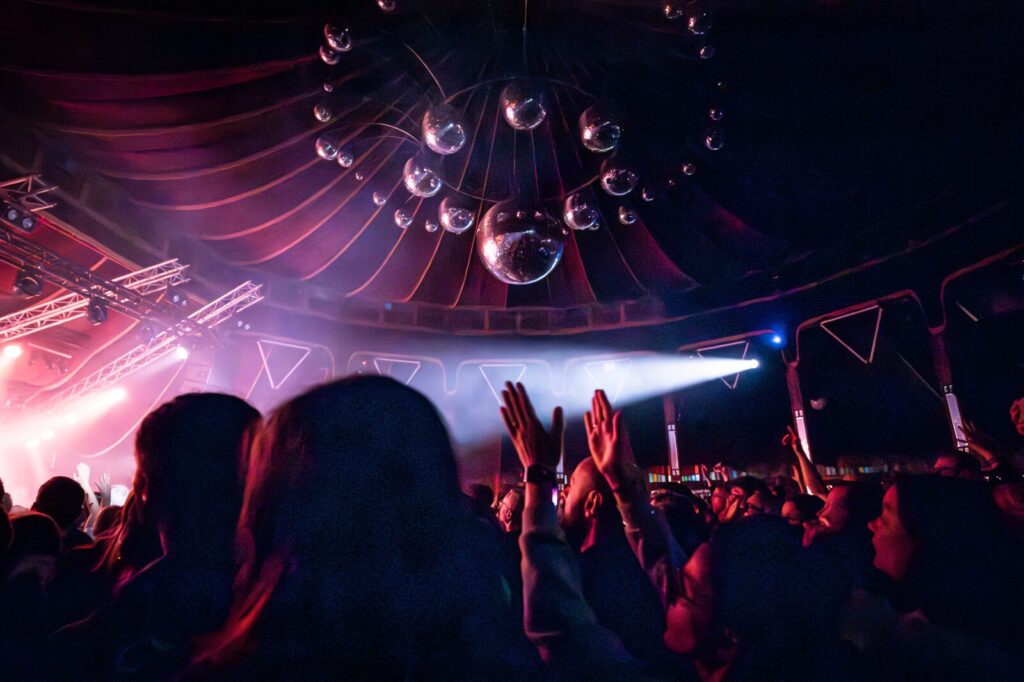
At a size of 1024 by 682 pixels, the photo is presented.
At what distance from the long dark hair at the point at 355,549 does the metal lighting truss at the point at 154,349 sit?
319 inches

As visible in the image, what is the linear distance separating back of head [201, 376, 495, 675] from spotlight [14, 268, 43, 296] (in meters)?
7.04

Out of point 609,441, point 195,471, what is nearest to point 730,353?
point 609,441

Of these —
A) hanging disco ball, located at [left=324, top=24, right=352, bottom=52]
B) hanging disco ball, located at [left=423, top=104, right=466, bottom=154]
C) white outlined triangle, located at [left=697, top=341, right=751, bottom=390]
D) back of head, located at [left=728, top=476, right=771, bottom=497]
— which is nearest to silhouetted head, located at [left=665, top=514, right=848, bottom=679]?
back of head, located at [left=728, top=476, right=771, bottom=497]

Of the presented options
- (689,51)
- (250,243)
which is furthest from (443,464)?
(250,243)

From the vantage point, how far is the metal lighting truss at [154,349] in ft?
25.4

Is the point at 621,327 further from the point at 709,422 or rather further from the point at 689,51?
the point at 689,51

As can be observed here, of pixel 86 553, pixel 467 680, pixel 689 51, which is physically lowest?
pixel 467 680

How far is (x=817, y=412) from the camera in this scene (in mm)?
8578

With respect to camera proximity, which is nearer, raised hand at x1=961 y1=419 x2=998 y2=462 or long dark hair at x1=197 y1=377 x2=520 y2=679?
long dark hair at x1=197 y1=377 x2=520 y2=679

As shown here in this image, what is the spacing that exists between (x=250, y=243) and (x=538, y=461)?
8.61 metres

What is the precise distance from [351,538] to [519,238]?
2826mm

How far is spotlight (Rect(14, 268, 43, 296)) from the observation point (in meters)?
5.73

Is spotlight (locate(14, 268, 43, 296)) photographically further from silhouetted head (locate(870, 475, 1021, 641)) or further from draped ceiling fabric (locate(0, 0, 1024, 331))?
silhouetted head (locate(870, 475, 1021, 641))

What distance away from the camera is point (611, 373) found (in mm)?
10836
